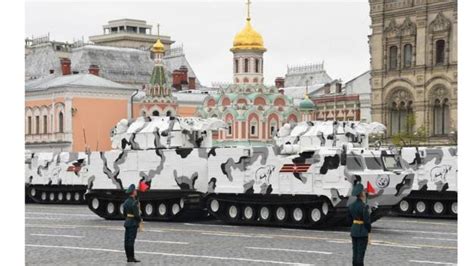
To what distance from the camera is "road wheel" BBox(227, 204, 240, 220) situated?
81.1 ft

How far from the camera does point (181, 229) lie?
23109 mm

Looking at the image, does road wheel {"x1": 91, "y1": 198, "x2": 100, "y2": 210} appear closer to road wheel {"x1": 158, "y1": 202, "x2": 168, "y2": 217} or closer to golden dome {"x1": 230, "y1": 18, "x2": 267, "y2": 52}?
road wheel {"x1": 158, "y1": 202, "x2": 168, "y2": 217}

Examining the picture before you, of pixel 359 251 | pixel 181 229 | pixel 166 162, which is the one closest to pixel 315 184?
pixel 181 229

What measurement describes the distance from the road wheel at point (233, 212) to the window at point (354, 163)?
3.44 metres

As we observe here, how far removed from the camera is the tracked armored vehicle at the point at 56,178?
121 ft

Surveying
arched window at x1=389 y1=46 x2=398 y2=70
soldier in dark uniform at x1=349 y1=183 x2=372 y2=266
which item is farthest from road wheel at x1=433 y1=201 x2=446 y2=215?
arched window at x1=389 y1=46 x2=398 y2=70

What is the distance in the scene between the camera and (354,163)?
23109 millimetres

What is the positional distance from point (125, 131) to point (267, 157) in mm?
5683

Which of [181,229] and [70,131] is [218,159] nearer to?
[181,229]

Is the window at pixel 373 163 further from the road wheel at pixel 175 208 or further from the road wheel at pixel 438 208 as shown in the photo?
the road wheel at pixel 175 208

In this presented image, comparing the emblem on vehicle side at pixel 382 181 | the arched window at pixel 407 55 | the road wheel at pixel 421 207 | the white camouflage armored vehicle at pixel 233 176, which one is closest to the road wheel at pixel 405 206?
the road wheel at pixel 421 207

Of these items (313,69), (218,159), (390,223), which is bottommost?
(390,223)

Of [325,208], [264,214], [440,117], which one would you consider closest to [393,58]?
[440,117]

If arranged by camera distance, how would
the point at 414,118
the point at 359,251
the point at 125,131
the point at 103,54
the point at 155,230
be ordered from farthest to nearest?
the point at 103,54 → the point at 414,118 → the point at 125,131 → the point at 155,230 → the point at 359,251
